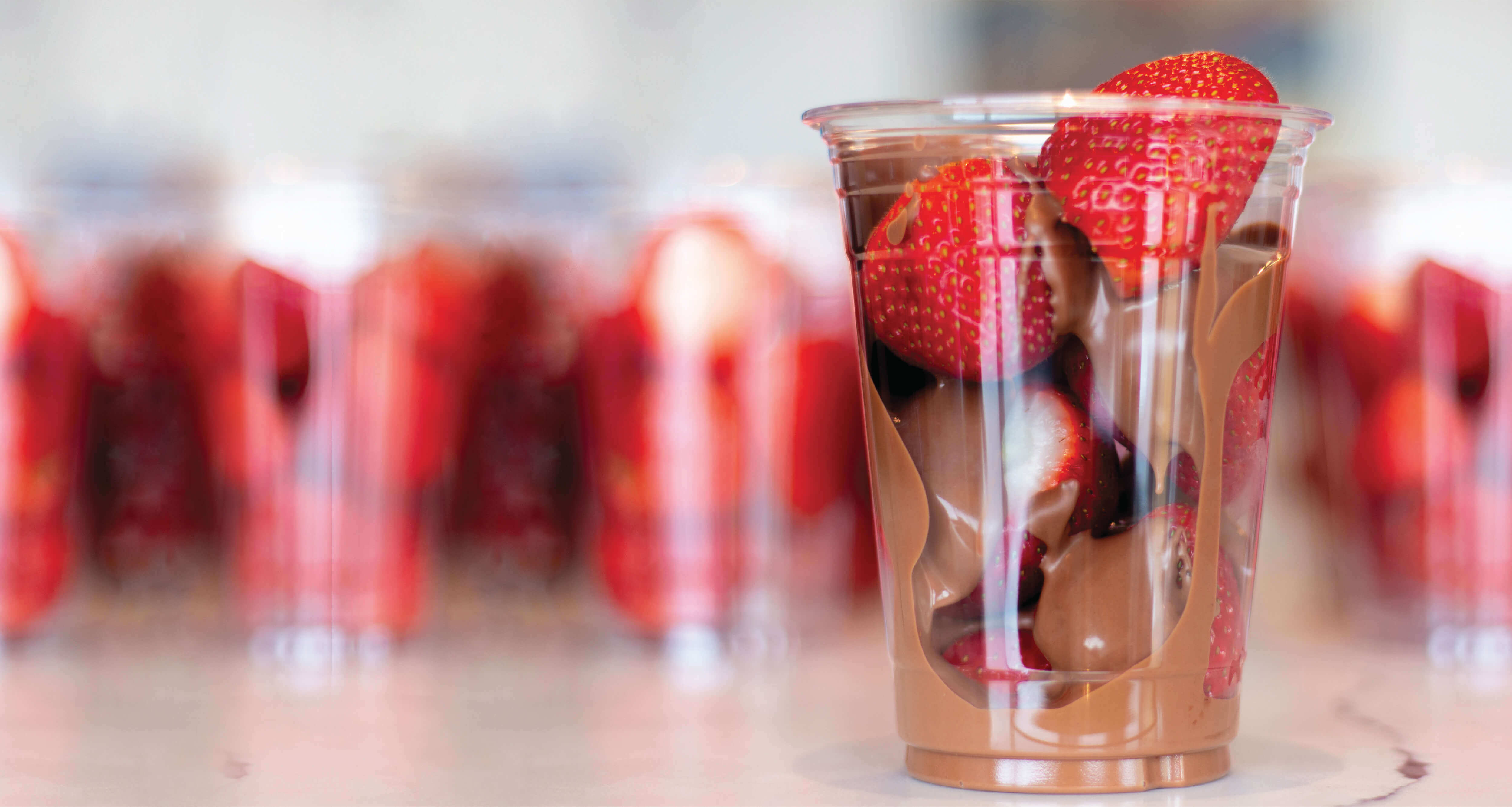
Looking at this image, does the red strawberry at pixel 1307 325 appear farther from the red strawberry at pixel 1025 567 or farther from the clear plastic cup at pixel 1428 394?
the red strawberry at pixel 1025 567

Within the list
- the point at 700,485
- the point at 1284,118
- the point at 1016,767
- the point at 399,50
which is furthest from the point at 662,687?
the point at 399,50

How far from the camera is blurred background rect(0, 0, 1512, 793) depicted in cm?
68

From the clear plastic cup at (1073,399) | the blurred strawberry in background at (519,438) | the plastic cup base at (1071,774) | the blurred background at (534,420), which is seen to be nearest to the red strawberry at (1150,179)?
the clear plastic cup at (1073,399)

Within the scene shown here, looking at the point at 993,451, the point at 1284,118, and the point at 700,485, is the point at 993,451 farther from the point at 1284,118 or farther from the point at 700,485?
the point at 700,485

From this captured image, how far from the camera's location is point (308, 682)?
2.06 feet

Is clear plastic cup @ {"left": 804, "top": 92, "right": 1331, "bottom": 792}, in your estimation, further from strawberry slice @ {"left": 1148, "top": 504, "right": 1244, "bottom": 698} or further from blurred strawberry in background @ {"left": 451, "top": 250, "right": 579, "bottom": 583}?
blurred strawberry in background @ {"left": 451, "top": 250, "right": 579, "bottom": 583}

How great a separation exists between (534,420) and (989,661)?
1.61 ft

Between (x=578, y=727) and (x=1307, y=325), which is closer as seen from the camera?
(x=578, y=727)

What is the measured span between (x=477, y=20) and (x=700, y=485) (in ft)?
3.50

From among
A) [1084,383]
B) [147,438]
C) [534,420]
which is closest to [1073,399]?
[1084,383]

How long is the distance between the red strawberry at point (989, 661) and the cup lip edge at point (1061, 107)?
140 mm

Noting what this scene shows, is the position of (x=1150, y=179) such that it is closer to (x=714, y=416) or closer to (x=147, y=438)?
(x=714, y=416)

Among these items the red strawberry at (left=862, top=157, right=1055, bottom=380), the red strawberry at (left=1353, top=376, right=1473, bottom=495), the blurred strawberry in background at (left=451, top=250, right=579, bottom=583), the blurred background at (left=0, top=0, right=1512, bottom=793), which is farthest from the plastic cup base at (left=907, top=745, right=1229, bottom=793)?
the blurred strawberry in background at (left=451, top=250, right=579, bottom=583)

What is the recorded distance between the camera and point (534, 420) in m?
0.83
